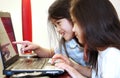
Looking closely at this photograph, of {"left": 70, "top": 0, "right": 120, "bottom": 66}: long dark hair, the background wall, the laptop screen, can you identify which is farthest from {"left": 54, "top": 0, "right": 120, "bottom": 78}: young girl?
the background wall

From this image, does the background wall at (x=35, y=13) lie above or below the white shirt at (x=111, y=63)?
above

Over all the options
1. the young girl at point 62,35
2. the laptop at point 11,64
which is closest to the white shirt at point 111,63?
the laptop at point 11,64

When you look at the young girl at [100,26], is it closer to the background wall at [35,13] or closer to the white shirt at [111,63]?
the white shirt at [111,63]

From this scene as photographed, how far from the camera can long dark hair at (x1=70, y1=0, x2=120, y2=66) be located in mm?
832

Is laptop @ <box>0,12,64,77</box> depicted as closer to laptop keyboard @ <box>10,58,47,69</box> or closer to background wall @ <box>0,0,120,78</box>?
laptop keyboard @ <box>10,58,47,69</box>

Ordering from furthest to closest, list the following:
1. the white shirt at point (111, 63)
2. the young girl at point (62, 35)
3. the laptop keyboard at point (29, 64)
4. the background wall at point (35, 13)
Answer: the background wall at point (35, 13) → the young girl at point (62, 35) → the laptop keyboard at point (29, 64) → the white shirt at point (111, 63)

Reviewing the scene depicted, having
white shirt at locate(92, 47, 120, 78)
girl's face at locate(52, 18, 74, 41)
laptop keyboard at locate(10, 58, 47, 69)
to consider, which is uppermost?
girl's face at locate(52, 18, 74, 41)

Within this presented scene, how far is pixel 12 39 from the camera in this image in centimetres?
109

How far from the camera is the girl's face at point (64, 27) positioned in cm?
114

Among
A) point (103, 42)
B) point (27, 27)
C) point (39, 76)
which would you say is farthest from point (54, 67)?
point (27, 27)

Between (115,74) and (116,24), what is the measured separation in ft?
0.66

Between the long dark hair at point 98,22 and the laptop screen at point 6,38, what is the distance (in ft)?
1.01

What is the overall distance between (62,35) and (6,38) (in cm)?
35

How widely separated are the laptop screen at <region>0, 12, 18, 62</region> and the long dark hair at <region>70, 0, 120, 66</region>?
0.31 metres
